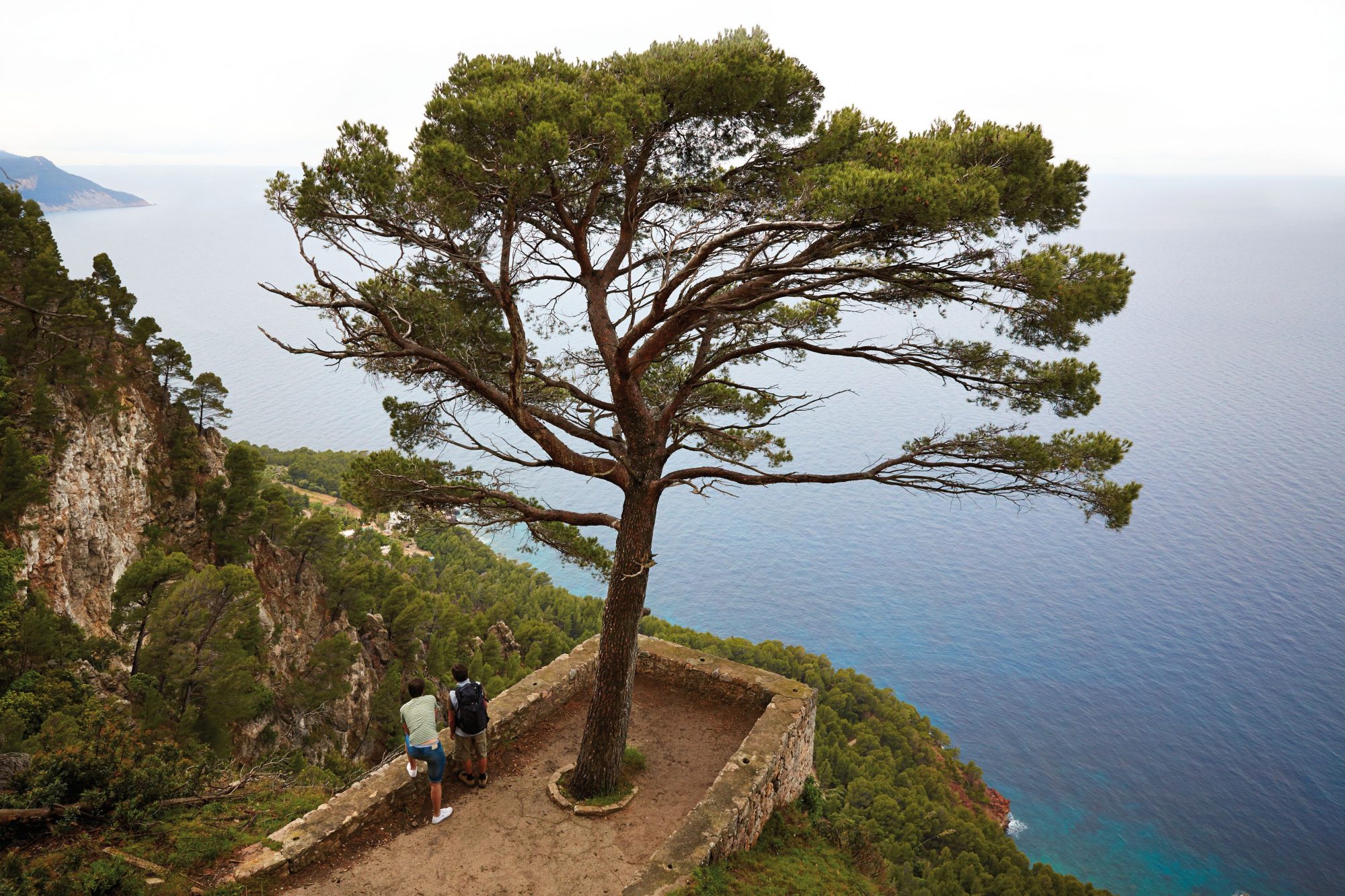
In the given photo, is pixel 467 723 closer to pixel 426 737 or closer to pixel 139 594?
pixel 426 737

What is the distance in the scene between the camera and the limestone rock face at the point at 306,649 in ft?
64.9

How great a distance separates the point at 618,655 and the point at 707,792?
1.57m

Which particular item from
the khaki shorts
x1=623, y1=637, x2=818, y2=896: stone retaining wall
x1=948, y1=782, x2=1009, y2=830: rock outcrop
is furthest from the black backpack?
x1=948, y1=782, x2=1009, y2=830: rock outcrop

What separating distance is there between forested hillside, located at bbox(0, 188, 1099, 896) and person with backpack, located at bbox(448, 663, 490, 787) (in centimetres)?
139

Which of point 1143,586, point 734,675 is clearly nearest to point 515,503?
point 734,675

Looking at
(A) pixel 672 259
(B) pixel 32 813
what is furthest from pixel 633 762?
(A) pixel 672 259

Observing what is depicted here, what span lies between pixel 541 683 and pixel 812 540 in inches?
2354

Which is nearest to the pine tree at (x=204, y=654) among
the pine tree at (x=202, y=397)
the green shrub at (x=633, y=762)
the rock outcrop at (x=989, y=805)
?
the pine tree at (x=202, y=397)

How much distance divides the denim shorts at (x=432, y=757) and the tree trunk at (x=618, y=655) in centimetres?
132

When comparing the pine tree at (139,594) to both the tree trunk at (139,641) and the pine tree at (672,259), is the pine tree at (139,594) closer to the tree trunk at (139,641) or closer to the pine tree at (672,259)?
the tree trunk at (139,641)

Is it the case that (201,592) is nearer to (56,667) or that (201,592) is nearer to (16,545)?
(16,545)

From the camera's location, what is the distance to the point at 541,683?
862 centimetres

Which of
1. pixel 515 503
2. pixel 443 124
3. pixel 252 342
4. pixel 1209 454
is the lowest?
pixel 252 342

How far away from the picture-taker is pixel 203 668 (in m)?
14.3
